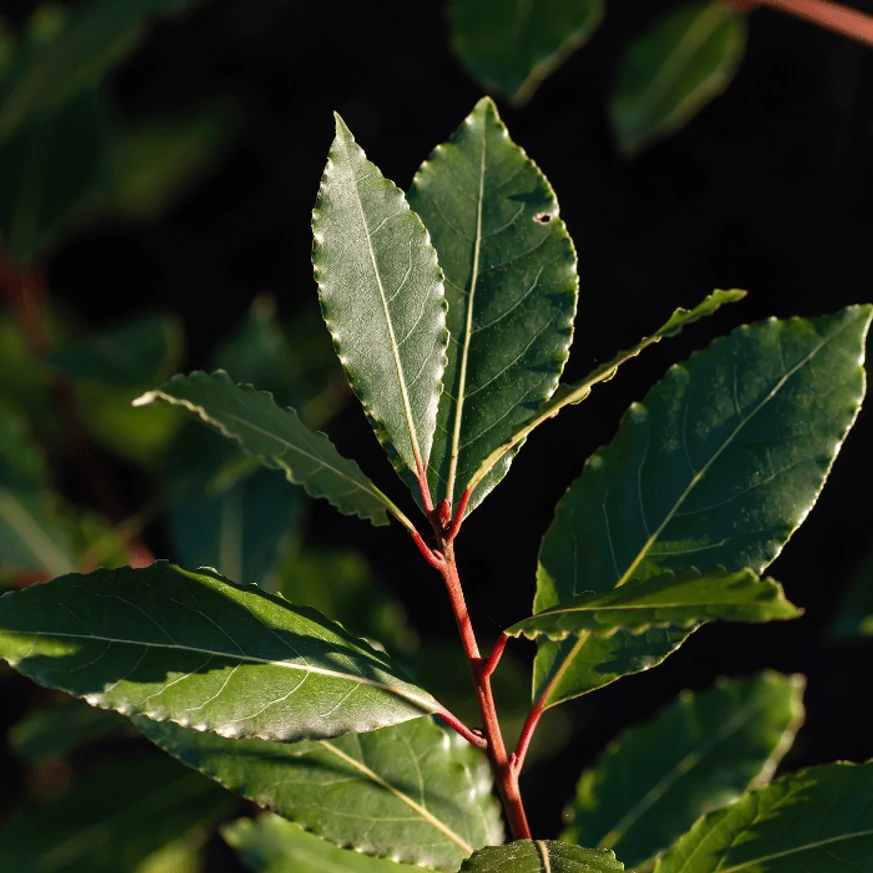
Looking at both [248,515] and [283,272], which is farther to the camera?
[283,272]

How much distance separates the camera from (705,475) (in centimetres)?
68

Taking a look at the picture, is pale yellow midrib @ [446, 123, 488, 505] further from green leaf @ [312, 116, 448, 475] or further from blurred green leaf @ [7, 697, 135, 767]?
blurred green leaf @ [7, 697, 135, 767]

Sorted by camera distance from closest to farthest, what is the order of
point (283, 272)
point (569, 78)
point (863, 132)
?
point (863, 132) → point (569, 78) → point (283, 272)

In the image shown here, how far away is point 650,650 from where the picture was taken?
63 cm

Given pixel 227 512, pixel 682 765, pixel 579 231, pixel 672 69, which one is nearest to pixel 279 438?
pixel 682 765

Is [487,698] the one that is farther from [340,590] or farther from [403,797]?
[340,590]

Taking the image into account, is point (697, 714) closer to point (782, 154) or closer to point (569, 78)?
point (782, 154)

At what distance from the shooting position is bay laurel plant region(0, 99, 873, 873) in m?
0.55

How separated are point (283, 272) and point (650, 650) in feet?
5.83

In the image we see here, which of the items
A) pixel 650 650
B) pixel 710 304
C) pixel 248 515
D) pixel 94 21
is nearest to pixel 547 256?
pixel 710 304

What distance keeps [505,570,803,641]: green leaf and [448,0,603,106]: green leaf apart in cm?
70

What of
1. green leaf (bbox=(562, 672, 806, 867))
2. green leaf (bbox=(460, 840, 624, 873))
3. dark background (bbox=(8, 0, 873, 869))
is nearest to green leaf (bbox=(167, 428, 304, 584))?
dark background (bbox=(8, 0, 873, 869))

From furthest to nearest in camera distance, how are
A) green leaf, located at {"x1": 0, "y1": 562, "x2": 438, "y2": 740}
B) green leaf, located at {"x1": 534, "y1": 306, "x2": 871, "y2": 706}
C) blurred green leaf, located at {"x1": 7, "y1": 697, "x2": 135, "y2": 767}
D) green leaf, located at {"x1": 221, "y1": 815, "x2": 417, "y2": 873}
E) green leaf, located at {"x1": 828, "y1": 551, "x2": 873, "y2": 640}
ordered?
1. blurred green leaf, located at {"x1": 7, "y1": 697, "x2": 135, "y2": 767}
2. green leaf, located at {"x1": 828, "y1": 551, "x2": 873, "y2": 640}
3. green leaf, located at {"x1": 221, "y1": 815, "x2": 417, "y2": 873}
4. green leaf, located at {"x1": 534, "y1": 306, "x2": 871, "y2": 706}
5. green leaf, located at {"x1": 0, "y1": 562, "x2": 438, "y2": 740}

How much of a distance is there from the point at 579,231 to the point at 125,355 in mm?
888
